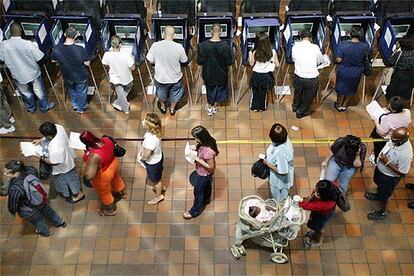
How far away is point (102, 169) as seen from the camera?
534cm

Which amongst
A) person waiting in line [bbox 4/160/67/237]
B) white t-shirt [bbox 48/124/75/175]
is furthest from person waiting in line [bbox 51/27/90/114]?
person waiting in line [bbox 4/160/67/237]

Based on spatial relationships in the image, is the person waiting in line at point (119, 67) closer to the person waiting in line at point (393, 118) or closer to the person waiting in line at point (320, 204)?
the person waiting in line at point (320, 204)

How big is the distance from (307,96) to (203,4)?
2.22 meters

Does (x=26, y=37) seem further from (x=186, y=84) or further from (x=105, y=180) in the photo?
(x=105, y=180)

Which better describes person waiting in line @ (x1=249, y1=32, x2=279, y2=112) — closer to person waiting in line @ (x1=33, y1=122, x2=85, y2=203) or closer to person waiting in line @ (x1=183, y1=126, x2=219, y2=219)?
person waiting in line @ (x1=183, y1=126, x2=219, y2=219)

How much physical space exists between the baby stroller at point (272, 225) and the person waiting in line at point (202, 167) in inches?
21.5

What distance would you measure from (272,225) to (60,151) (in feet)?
7.86

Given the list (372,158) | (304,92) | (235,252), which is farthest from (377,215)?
(304,92)

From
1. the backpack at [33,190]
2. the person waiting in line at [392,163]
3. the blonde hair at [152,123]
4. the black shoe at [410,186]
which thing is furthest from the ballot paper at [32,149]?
the black shoe at [410,186]

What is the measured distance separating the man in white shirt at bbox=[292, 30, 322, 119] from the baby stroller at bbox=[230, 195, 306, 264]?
2110 millimetres

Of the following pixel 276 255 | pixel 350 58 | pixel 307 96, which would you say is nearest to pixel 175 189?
pixel 276 255

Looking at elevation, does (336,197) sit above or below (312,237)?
above

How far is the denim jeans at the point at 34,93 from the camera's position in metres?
6.94

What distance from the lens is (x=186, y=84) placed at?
7.57 m
